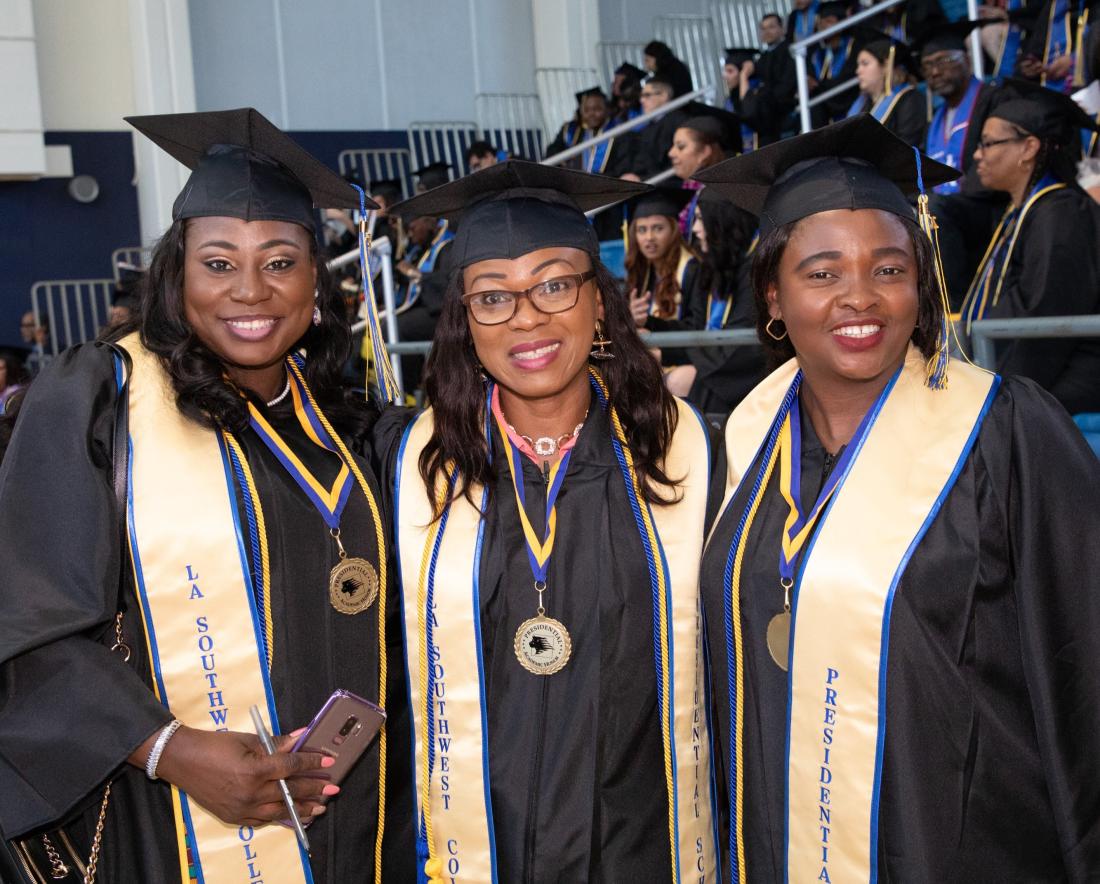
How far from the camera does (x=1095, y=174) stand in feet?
18.8

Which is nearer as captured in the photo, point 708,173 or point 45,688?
point 45,688

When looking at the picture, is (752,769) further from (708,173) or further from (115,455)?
(115,455)

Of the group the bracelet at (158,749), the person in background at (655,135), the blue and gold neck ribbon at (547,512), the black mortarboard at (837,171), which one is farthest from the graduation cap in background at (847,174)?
the person in background at (655,135)

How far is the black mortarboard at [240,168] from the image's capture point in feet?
7.55

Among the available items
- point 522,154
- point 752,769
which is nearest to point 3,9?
point 522,154

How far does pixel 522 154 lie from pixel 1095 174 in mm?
9289

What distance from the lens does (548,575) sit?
227 cm

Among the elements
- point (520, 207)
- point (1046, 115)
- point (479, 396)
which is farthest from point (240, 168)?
point (1046, 115)

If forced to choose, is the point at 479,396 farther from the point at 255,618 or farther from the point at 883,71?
the point at 883,71

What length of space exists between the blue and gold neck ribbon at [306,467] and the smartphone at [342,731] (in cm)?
35

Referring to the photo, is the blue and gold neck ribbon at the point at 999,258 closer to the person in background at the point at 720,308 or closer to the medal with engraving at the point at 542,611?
the person in background at the point at 720,308

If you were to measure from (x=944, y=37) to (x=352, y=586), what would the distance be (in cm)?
612

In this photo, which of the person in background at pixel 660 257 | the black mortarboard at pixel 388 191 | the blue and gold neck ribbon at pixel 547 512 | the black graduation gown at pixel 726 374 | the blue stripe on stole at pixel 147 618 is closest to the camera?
the blue stripe on stole at pixel 147 618

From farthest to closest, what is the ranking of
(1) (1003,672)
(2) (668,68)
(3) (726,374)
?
(2) (668,68) → (3) (726,374) → (1) (1003,672)
